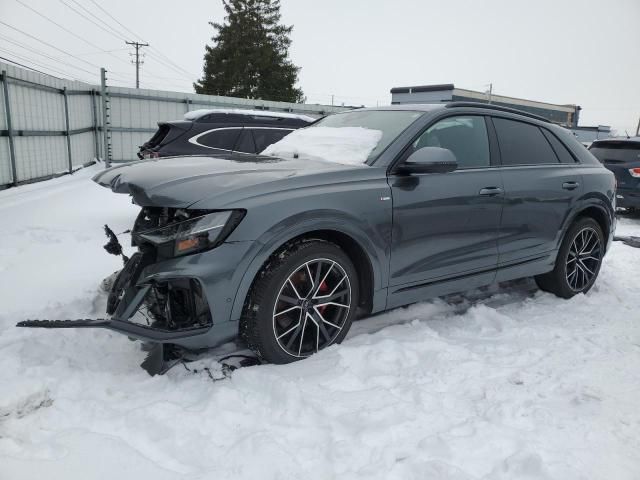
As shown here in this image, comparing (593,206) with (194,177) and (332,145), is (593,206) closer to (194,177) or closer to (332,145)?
(332,145)

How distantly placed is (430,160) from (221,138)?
539cm

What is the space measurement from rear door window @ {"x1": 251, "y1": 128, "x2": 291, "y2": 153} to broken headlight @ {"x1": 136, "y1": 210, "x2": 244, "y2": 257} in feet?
18.6

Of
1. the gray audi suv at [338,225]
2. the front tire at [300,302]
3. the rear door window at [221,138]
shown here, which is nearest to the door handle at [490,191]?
the gray audi suv at [338,225]

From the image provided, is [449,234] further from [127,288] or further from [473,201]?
[127,288]

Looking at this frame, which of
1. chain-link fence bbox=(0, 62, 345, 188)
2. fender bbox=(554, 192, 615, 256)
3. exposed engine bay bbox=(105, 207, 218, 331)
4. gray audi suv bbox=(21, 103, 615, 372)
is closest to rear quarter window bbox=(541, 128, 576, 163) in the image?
gray audi suv bbox=(21, 103, 615, 372)

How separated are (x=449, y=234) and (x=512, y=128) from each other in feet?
4.42

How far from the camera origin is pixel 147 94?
16250 mm

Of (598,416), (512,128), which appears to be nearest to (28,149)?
(512,128)

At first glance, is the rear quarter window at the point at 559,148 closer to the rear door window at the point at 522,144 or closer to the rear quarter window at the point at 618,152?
the rear door window at the point at 522,144

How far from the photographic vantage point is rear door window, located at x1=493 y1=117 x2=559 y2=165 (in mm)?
4020

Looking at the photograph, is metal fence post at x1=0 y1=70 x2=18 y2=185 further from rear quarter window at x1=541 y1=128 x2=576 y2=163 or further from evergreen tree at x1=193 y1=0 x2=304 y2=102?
evergreen tree at x1=193 y1=0 x2=304 y2=102

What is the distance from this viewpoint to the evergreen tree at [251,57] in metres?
36.4

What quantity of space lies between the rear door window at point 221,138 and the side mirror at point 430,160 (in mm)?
5175

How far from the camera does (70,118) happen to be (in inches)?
485
